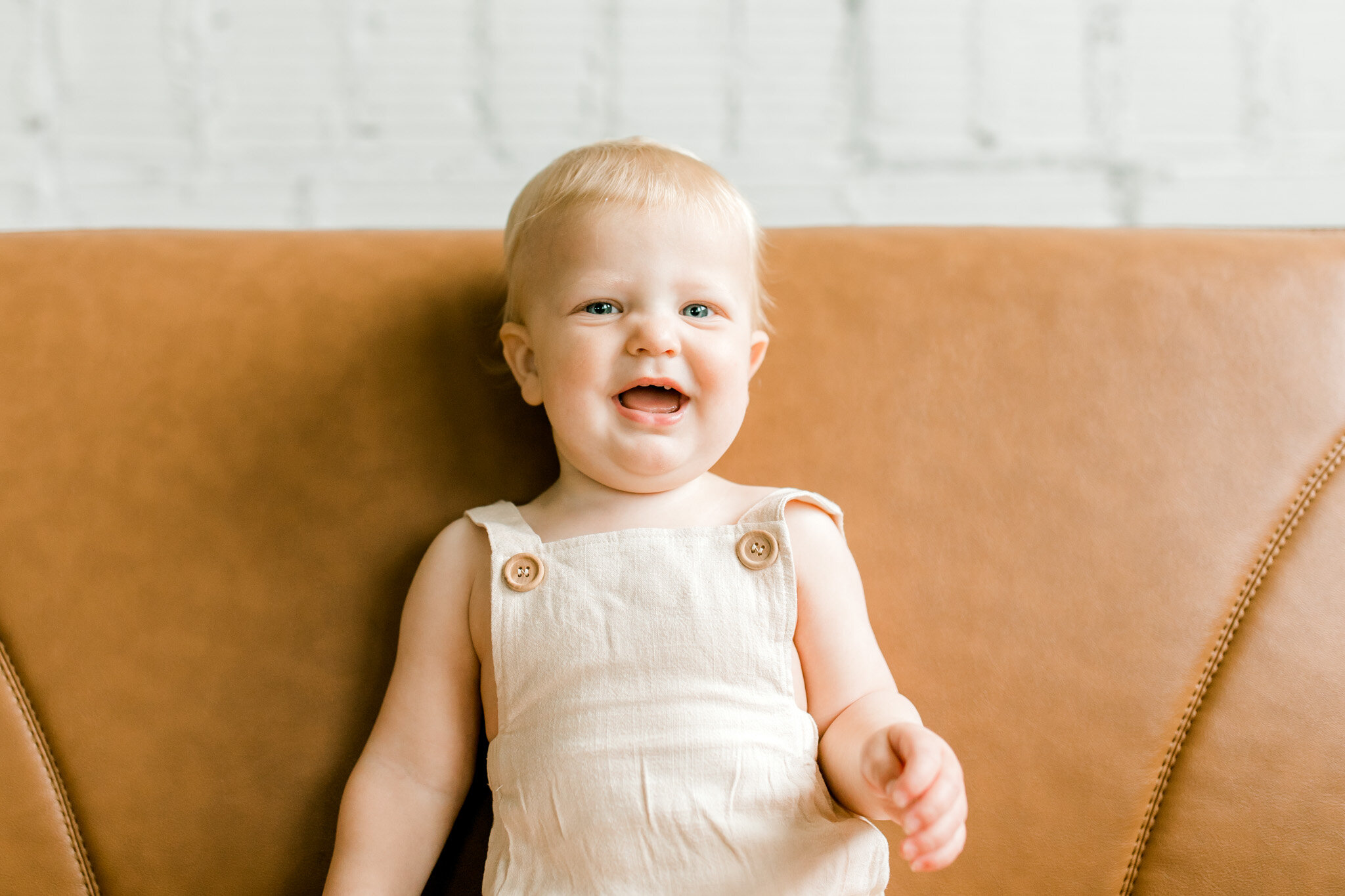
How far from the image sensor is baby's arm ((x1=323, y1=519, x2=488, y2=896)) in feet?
2.59

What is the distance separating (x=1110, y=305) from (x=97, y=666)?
3.54 ft

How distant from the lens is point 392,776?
2.66 ft

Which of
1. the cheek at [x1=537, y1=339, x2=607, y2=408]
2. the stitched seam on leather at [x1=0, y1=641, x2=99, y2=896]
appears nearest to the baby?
the cheek at [x1=537, y1=339, x2=607, y2=408]

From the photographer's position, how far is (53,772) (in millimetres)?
875

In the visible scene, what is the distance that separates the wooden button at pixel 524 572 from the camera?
30.9 inches

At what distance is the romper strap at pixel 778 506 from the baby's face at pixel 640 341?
6cm

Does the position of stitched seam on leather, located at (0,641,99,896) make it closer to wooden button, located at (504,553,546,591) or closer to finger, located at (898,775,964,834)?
wooden button, located at (504,553,546,591)

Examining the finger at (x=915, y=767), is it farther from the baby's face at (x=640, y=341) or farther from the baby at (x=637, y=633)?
the baby's face at (x=640, y=341)

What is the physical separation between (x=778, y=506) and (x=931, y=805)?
0.94ft

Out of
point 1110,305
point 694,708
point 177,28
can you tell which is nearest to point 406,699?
point 694,708

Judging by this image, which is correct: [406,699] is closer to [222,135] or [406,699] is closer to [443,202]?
[443,202]

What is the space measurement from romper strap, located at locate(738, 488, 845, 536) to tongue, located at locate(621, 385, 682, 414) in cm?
12

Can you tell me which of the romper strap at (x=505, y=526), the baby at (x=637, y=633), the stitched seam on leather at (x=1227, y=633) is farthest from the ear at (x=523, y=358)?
the stitched seam on leather at (x=1227, y=633)

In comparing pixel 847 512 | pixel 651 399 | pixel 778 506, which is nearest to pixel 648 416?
pixel 651 399
